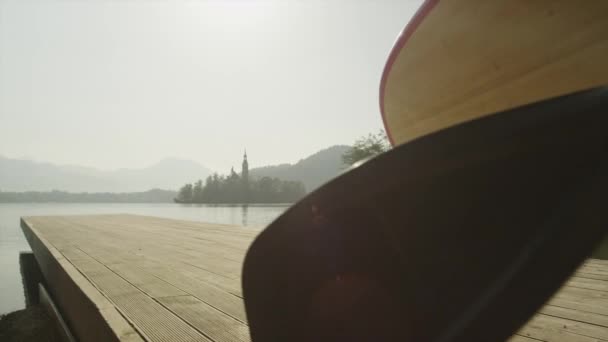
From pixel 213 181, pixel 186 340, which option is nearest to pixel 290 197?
pixel 213 181

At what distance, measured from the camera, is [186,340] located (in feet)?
4.52

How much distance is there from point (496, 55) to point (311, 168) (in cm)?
15588

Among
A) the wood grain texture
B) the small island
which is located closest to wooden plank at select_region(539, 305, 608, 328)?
the wood grain texture

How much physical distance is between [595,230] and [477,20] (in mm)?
1244

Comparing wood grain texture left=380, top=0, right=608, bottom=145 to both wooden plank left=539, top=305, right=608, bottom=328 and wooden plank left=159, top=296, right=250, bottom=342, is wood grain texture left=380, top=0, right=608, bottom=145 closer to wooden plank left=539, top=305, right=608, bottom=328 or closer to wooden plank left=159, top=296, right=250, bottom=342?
wooden plank left=539, top=305, right=608, bottom=328

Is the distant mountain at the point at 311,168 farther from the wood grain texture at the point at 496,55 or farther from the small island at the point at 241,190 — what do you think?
the wood grain texture at the point at 496,55

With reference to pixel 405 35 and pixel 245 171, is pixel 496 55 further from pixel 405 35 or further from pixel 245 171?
pixel 245 171

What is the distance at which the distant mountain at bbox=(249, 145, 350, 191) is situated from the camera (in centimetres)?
14500

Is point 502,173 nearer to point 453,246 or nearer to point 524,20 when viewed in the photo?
point 453,246

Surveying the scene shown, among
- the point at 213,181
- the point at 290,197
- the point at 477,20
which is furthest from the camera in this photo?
the point at 213,181

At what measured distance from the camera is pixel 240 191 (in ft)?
280

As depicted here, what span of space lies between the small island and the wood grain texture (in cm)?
7455

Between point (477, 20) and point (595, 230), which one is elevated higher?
point (477, 20)

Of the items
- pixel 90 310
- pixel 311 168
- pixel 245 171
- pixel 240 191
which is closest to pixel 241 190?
pixel 240 191
